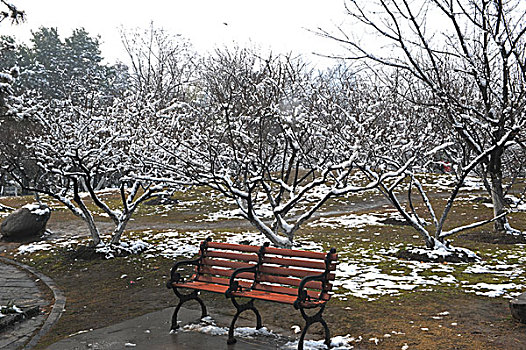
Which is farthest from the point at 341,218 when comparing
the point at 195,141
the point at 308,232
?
the point at 195,141

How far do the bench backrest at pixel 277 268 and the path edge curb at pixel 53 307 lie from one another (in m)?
2.05

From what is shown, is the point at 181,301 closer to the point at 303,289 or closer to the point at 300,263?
the point at 300,263

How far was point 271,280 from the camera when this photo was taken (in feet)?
17.5

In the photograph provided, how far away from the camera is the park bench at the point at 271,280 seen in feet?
15.4

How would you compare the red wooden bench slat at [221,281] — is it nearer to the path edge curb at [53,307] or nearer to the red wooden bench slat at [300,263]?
the red wooden bench slat at [300,263]

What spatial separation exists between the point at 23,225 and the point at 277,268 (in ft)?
40.0

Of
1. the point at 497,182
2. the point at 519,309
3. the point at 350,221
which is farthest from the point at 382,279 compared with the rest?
the point at 350,221

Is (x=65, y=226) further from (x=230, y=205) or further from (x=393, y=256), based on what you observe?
(x=393, y=256)

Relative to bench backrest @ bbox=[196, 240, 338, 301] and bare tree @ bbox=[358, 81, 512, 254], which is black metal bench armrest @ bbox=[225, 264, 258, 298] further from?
bare tree @ bbox=[358, 81, 512, 254]

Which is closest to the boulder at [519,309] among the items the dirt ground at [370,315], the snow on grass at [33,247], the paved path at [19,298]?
the dirt ground at [370,315]

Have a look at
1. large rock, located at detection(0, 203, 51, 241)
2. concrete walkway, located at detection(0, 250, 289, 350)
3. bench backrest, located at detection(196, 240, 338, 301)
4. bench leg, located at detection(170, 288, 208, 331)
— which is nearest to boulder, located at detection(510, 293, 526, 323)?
bench backrest, located at detection(196, 240, 338, 301)

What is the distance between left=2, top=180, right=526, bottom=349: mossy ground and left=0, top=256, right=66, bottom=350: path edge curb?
0.34 ft

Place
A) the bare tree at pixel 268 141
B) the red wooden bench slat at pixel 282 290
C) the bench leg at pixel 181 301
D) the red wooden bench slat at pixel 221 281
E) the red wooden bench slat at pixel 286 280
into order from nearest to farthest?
1. the red wooden bench slat at pixel 282 290
2. the red wooden bench slat at pixel 286 280
3. the bench leg at pixel 181 301
4. the red wooden bench slat at pixel 221 281
5. the bare tree at pixel 268 141

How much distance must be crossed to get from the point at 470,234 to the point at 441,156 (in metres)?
15.9
